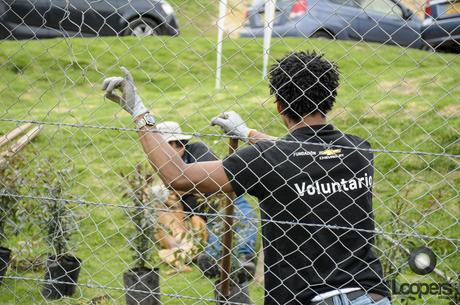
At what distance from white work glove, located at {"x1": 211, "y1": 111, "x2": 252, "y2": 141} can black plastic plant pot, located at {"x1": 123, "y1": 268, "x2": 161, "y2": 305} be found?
4.99ft

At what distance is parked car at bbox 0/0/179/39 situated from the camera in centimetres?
390

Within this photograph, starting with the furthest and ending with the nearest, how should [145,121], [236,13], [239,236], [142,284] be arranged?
[236,13] < [142,284] < [239,236] < [145,121]

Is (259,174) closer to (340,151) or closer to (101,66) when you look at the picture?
(340,151)

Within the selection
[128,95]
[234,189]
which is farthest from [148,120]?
[234,189]

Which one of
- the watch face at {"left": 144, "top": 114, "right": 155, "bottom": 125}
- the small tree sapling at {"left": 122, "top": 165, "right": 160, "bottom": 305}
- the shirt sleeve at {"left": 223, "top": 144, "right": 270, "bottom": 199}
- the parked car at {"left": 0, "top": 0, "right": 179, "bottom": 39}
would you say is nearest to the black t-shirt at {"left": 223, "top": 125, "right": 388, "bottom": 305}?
the shirt sleeve at {"left": 223, "top": 144, "right": 270, "bottom": 199}

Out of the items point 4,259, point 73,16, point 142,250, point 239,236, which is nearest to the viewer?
point 239,236

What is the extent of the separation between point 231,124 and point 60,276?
2.06 meters

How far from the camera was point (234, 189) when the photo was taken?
314 centimetres

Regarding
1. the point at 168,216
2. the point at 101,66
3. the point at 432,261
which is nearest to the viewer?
the point at 432,261

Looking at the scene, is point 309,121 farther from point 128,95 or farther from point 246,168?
point 128,95

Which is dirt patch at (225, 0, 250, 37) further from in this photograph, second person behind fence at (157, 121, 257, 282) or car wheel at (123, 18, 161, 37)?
second person behind fence at (157, 121, 257, 282)

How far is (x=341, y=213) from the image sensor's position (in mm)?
3166

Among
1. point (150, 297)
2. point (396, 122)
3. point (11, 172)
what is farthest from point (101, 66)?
point (150, 297)

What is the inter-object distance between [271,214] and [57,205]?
2223 millimetres
